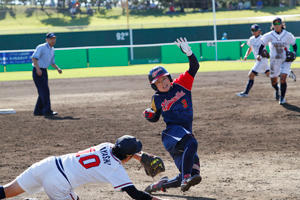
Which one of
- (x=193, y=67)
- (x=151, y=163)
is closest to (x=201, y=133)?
(x=193, y=67)

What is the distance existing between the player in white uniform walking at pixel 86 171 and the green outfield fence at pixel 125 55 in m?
26.8

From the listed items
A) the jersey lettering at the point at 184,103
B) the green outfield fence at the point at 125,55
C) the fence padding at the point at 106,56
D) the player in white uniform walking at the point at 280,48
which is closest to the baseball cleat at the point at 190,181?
the jersey lettering at the point at 184,103

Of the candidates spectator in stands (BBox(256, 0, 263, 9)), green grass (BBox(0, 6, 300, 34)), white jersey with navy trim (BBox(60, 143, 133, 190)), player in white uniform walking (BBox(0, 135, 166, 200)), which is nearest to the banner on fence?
green grass (BBox(0, 6, 300, 34))

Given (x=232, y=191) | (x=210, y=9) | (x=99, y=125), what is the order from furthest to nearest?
(x=210, y=9)
(x=99, y=125)
(x=232, y=191)

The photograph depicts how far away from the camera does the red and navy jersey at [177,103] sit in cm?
668

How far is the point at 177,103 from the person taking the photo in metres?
6.69

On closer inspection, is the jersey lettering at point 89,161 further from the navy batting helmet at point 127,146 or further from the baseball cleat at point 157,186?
the baseball cleat at point 157,186

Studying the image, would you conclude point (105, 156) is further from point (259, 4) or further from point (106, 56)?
point (259, 4)

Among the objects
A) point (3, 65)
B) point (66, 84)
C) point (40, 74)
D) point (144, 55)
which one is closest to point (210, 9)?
point (144, 55)

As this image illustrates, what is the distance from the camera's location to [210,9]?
57938 millimetres

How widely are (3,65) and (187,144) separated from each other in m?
26.9

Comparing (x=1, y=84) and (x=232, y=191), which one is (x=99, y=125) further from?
(x=1, y=84)

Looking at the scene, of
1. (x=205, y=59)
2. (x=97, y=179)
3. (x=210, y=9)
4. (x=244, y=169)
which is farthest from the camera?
(x=210, y=9)

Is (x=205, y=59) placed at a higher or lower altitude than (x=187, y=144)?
lower
